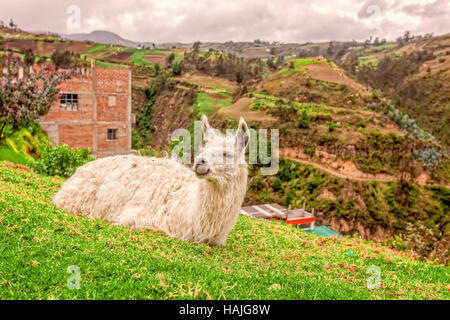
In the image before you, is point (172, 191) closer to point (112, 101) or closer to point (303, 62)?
point (112, 101)

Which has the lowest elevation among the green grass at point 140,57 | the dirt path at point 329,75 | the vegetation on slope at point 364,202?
the vegetation on slope at point 364,202

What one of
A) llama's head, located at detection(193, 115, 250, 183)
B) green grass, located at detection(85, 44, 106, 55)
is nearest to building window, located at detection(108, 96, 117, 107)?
llama's head, located at detection(193, 115, 250, 183)

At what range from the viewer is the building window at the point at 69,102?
28844 millimetres

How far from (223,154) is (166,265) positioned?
2142mm

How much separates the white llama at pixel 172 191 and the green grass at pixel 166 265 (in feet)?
1.49

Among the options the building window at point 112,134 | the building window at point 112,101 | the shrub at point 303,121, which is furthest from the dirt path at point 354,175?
the building window at point 112,101

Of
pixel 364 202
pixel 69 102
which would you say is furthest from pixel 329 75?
pixel 69 102

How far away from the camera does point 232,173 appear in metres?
6.07

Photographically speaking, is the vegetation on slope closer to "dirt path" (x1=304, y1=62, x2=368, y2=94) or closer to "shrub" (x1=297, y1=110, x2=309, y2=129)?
"shrub" (x1=297, y1=110, x2=309, y2=129)

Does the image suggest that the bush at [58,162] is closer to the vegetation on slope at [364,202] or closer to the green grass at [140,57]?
the vegetation on slope at [364,202]

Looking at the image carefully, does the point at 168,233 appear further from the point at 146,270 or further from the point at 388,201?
the point at 388,201

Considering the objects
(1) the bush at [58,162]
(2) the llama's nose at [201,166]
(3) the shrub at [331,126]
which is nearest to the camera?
(2) the llama's nose at [201,166]

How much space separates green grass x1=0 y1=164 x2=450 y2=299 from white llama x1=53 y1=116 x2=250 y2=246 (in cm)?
45
